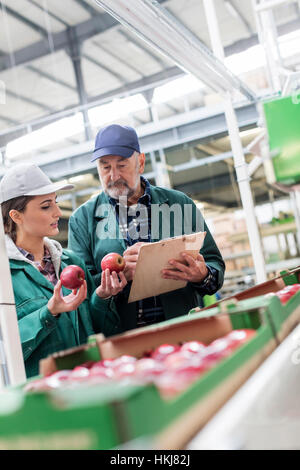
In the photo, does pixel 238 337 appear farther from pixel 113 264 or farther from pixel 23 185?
pixel 23 185

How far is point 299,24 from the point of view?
9.30 metres

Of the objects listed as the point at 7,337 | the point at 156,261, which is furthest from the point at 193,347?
the point at 156,261

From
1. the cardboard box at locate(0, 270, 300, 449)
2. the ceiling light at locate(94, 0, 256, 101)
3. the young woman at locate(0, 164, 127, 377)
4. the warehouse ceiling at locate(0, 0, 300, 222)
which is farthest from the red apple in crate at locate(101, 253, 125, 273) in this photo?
the warehouse ceiling at locate(0, 0, 300, 222)

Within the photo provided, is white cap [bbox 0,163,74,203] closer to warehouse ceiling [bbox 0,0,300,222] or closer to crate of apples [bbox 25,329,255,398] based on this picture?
crate of apples [bbox 25,329,255,398]

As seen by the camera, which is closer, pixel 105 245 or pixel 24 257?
pixel 24 257

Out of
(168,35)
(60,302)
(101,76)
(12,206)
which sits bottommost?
(60,302)

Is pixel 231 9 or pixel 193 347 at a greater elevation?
pixel 231 9

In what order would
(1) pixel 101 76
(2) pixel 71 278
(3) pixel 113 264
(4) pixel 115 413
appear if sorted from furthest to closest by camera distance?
(1) pixel 101 76 → (3) pixel 113 264 → (2) pixel 71 278 → (4) pixel 115 413

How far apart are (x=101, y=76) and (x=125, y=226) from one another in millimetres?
8567

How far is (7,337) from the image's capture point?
1522 mm

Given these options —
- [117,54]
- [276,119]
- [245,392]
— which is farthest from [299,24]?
[245,392]

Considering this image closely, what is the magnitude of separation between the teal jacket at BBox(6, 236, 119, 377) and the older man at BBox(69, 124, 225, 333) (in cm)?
16

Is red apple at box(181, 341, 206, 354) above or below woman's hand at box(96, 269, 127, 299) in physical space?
below

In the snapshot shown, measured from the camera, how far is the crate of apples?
73 cm
